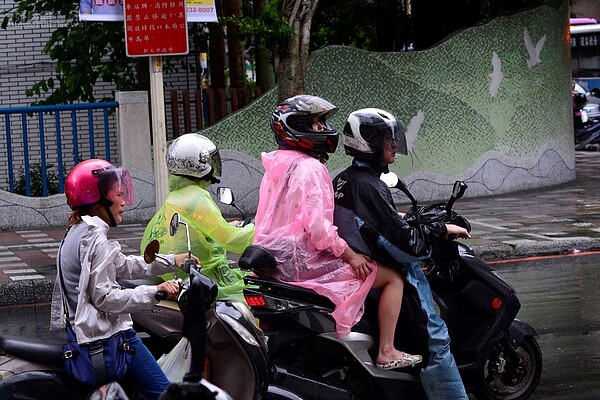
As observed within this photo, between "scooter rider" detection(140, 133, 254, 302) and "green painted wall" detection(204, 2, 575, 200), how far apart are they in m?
8.35

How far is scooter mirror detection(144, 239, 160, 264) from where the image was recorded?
14.7 ft

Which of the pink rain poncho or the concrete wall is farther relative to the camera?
the concrete wall

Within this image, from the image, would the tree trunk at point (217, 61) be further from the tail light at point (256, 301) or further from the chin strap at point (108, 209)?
the chin strap at point (108, 209)

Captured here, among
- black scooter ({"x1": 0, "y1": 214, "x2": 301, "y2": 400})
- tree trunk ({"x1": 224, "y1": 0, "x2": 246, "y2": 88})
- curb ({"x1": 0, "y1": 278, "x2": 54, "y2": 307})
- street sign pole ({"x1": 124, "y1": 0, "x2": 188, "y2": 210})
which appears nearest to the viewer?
black scooter ({"x1": 0, "y1": 214, "x2": 301, "y2": 400})

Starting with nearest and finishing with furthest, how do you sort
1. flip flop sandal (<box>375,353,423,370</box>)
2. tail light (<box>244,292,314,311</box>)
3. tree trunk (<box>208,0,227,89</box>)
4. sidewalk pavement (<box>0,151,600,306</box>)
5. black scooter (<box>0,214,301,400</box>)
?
1. black scooter (<box>0,214,301,400</box>)
2. tail light (<box>244,292,314,311</box>)
3. flip flop sandal (<box>375,353,423,370</box>)
4. sidewalk pavement (<box>0,151,600,306</box>)
5. tree trunk (<box>208,0,227,89</box>)

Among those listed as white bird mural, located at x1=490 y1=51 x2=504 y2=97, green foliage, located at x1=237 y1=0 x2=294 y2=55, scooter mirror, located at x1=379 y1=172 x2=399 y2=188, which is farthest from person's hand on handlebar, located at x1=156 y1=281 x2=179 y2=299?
white bird mural, located at x1=490 y1=51 x2=504 y2=97

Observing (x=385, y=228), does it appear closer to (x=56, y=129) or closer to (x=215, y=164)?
(x=215, y=164)

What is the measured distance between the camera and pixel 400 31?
65.2 feet

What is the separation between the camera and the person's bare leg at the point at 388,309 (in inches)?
217

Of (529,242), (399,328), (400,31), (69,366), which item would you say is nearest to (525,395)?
(399,328)

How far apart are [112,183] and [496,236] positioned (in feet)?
27.1

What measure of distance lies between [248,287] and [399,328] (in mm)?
808

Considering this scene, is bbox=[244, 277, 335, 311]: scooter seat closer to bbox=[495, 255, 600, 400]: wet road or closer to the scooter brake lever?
the scooter brake lever

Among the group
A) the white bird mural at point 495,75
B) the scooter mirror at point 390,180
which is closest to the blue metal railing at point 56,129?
the white bird mural at point 495,75
